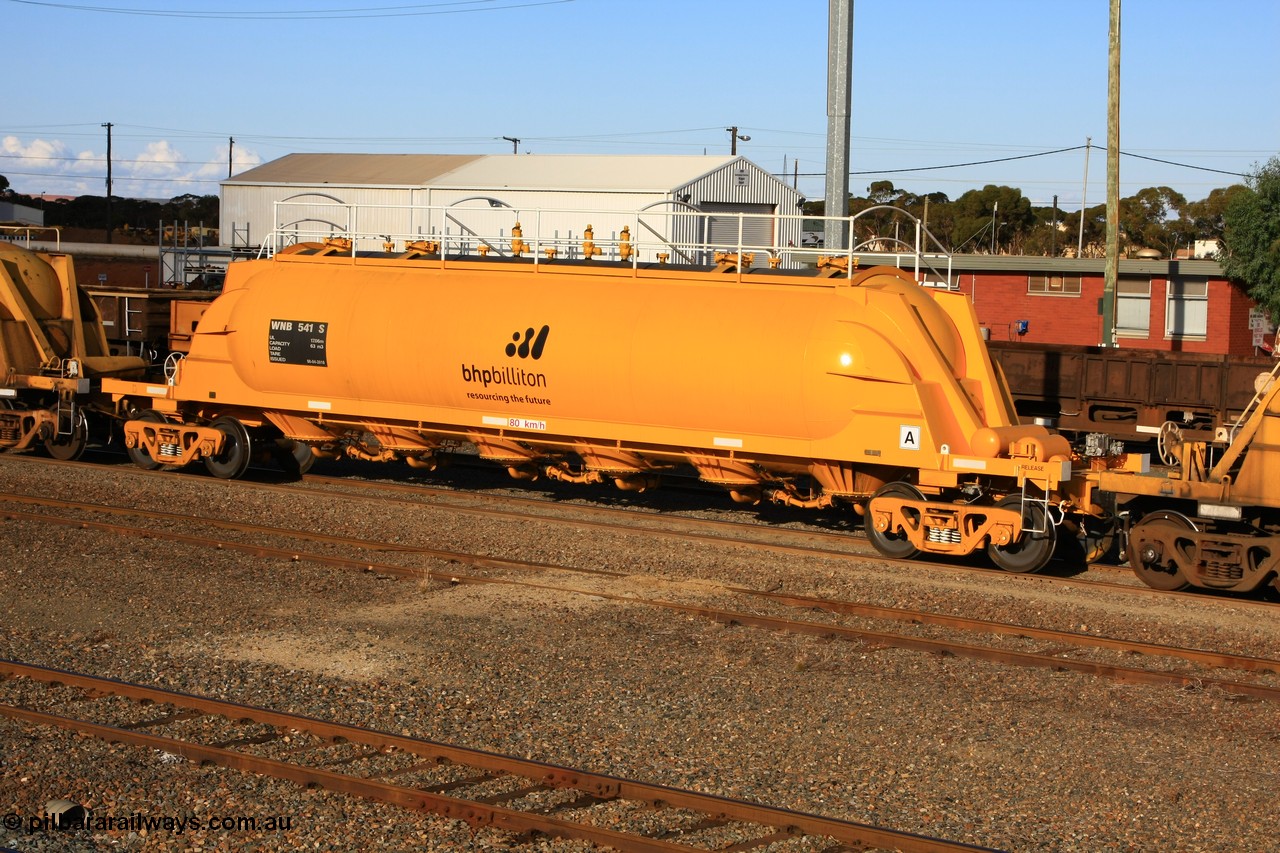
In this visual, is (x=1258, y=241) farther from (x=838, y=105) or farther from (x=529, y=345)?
(x=529, y=345)

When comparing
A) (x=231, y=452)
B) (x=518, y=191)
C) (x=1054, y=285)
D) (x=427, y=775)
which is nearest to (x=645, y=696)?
(x=427, y=775)

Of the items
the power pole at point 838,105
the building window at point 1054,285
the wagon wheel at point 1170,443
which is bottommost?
the wagon wheel at point 1170,443

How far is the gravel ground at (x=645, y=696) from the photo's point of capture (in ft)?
21.9

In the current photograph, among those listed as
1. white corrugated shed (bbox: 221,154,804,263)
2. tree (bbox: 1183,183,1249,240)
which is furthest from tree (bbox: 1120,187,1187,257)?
white corrugated shed (bbox: 221,154,804,263)

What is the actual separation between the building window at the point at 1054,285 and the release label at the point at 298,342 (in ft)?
71.2

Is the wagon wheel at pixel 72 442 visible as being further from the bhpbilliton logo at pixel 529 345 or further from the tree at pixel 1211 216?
the tree at pixel 1211 216

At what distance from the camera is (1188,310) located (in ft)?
102

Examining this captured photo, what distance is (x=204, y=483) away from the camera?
1748 cm

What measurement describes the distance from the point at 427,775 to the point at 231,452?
12058 mm

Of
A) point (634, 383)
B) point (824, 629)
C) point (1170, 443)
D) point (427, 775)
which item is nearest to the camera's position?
point (427, 775)

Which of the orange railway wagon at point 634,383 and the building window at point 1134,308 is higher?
the building window at point 1134,308

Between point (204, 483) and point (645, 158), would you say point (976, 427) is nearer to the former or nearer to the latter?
point (204, 483)

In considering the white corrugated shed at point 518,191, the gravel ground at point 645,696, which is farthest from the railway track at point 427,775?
the white corrugated shed at point 518,191

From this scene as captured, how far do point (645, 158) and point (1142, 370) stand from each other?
28.9m
